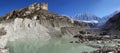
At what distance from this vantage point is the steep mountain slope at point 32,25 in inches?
3495

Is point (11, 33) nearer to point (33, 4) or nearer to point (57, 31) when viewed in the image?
point (57, 31)

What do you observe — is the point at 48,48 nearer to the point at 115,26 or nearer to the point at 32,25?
the point at 32,25

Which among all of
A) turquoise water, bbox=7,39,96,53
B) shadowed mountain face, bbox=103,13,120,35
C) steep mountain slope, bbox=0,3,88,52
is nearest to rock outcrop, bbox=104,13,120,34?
shadowed mountain face, bbox=103,13,120,35

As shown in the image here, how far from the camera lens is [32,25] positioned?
104 metres

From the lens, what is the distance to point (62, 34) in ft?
376

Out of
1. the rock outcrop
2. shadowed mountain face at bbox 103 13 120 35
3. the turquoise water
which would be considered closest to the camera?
the turquoise water

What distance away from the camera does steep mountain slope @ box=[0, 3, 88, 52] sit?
88.8m

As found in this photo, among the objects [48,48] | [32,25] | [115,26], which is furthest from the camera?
[115,26]

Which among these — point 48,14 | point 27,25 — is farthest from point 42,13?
point 27,25

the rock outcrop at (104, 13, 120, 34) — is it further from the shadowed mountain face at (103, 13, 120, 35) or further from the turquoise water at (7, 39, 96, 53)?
the turquoise water at (7, 39, 96, 53)

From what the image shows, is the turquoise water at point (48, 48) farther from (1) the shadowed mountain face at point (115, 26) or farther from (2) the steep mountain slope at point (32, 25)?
(1) the shadowed mountain face at point (115, 26)

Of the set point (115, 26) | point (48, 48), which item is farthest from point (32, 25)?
point (115, 26)

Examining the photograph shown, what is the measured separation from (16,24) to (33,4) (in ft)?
158

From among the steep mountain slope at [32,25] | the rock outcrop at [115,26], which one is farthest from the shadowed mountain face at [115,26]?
the steep mountain slope at [32,25]
